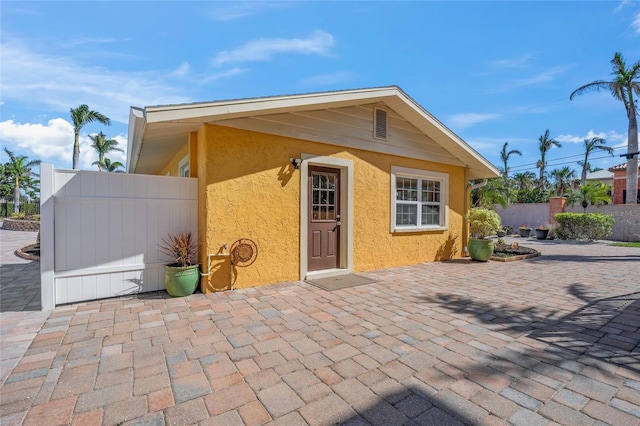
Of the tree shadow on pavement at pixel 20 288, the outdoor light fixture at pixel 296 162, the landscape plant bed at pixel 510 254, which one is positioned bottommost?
the tree shadow on pavement at pixel 20 288

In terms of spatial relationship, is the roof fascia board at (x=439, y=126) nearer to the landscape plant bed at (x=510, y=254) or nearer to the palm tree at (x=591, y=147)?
the landscape plant bed at (x=510, y=254)

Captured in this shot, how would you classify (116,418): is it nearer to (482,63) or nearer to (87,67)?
(87,67)

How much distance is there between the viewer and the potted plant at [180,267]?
4.62 m

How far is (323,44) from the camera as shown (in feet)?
22.3

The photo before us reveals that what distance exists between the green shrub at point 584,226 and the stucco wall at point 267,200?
14.8 m

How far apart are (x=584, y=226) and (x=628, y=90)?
8482 millimetres

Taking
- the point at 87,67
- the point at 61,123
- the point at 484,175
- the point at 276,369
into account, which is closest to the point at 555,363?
the point at 276,369

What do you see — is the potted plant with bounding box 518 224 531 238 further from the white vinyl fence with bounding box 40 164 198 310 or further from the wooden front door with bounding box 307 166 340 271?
the white vinyl fence with bounding box 40 164 198 310

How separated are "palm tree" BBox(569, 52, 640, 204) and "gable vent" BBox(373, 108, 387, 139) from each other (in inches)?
702

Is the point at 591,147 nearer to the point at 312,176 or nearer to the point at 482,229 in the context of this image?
the point at 482,229

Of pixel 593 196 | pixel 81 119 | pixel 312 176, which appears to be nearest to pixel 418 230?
pixel 312 176

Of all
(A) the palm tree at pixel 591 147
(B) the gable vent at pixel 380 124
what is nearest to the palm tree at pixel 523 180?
(A) the palm tree at pixel 591 147

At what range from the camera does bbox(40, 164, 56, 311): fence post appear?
410 cm

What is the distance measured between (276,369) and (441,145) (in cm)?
752
